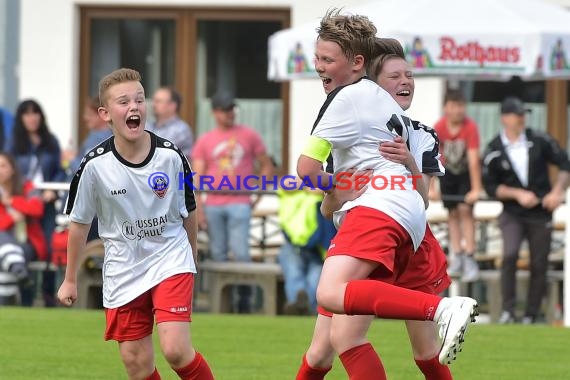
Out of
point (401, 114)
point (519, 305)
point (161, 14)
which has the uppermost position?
point (161, 14)

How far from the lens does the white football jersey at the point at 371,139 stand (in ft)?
20.1

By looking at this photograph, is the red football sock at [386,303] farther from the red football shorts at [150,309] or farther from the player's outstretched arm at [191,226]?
the player's outstretched arm at [191,226]

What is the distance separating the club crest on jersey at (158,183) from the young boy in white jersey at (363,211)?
2.87 feet

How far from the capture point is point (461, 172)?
13.9 meters

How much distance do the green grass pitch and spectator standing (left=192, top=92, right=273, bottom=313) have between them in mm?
1163

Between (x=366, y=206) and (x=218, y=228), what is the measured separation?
7989mm

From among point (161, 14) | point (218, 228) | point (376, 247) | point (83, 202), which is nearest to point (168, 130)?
point (218, 228)

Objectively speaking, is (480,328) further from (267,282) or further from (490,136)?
(490,136)

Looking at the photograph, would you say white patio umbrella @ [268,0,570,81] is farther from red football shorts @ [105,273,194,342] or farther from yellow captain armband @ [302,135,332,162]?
yellow captain armband @ [302,135,332,162]

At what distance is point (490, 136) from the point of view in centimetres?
1817

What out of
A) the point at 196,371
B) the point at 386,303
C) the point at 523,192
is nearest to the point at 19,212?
the point at 523,192

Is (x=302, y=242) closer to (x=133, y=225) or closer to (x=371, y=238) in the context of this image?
(x=133, y=225)

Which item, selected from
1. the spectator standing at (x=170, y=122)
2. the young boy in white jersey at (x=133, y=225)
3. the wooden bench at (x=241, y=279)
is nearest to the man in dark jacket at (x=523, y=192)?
the wooden bench at (x=241, y=279)

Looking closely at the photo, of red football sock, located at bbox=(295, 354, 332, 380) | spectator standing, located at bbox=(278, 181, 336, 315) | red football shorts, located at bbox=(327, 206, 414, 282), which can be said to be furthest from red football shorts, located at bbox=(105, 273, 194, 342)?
spectator standing, located at bbox=(278, 181, 336, 315)
